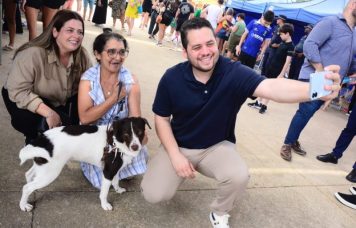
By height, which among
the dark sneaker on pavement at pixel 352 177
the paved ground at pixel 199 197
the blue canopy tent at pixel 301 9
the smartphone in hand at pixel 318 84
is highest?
the blue canopy tent at pixel 301 9

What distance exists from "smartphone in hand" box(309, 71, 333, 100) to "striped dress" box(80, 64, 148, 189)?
1.63 meters

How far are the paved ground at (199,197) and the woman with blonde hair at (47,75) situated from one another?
0.51 metres

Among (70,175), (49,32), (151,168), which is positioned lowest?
(70,175)

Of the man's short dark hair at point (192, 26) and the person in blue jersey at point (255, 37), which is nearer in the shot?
the man's short dark hair at point (192, 26)

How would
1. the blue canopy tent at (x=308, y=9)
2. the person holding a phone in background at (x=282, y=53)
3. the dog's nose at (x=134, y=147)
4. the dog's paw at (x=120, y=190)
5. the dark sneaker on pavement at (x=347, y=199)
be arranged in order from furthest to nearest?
the blue canopy tent at (x=308, y=9), the person holding a phone in background at (x=282, y=53), the dark sneaker on pavement at (x=347, y=199), the dog's paw at (x=120, y=190), the dog's nose at (x=134, y=147)

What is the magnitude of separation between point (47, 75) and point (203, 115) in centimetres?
145

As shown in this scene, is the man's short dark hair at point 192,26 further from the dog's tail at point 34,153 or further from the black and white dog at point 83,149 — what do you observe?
the dog's tail at point 34,153

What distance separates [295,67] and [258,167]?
6342mm

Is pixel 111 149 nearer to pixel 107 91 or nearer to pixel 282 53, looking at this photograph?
pixel 107 91

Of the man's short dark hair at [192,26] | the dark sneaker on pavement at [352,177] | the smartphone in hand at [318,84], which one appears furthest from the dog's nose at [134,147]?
the dark sneaker on pavement at [352,177]

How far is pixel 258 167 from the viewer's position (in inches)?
168

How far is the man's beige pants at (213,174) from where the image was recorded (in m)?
2.67

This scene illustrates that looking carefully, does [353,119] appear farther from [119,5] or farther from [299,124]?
[119,5]

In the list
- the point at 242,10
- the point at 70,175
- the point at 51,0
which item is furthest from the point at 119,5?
the point at 70,175
